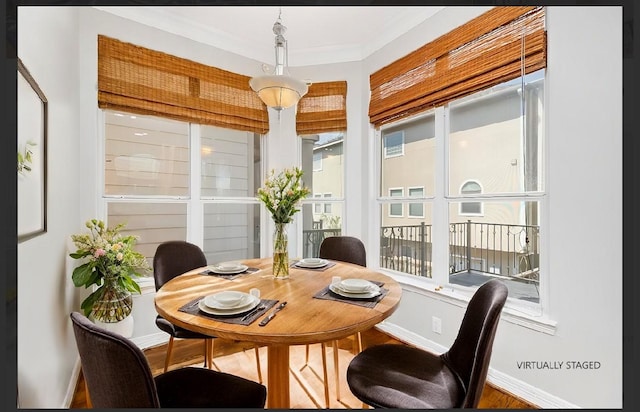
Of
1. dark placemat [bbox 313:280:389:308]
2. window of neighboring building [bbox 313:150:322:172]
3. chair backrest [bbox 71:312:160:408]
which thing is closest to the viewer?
chair backrest [bbox 71:312:160:408]

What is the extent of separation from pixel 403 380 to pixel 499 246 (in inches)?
58.5

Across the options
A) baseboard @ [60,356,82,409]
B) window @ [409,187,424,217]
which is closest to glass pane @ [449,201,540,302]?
window @ [409,187,424,217]

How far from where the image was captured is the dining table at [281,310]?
107cm

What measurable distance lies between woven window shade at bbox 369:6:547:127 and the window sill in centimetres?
157

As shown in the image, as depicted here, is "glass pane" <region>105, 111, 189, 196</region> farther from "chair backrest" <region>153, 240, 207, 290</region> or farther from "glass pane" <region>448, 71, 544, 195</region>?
"glass pane" <region>448, 71, 544, 195</region>

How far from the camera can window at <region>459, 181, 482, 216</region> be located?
235cm

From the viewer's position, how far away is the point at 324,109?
10.8 ft

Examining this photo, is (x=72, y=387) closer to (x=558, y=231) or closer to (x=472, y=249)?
(x=472, y=249)

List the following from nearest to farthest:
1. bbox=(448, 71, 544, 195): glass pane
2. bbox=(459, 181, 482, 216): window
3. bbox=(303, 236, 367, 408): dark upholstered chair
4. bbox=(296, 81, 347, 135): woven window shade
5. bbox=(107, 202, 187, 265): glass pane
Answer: bbox=(448, 71, 544, 195): glass pane < bbox=(459, 181, 482, 216): window < bbox=(303, 236, 367, 408): dark upholstered chair < bbox=(107, 202, 187, 265): glass pane < bbox=(296, 81, 347, 135): woven window shade

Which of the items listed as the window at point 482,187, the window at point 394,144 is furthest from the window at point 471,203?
the window at point 394,144

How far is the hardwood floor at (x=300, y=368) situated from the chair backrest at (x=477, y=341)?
2.44ft

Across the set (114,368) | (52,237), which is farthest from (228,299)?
(52,237)

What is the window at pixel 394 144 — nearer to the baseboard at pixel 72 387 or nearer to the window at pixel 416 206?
the window at pixel 416 206

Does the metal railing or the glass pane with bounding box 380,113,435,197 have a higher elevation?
the glass pane with bounding box 380,113,435,197
